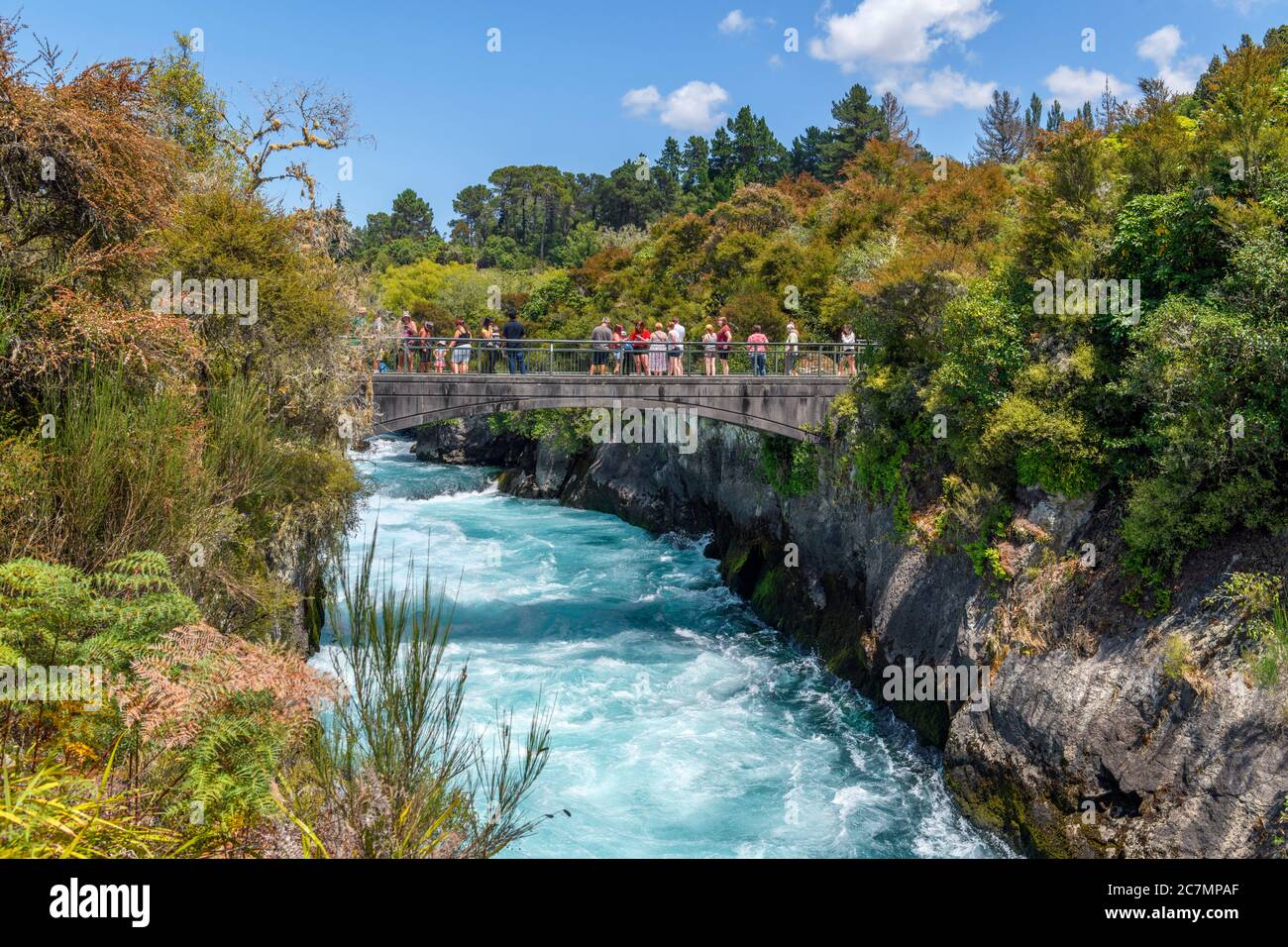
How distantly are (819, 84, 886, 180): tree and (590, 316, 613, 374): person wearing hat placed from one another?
146 ft

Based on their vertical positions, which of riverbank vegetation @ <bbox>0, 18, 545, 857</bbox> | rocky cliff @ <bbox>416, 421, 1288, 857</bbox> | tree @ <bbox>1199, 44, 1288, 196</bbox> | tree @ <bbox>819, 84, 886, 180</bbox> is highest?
tree @ <bbox>819, 84, 886, 180</bbox>

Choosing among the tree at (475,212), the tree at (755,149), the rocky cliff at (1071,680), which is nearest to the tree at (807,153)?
the tree at (755,149)

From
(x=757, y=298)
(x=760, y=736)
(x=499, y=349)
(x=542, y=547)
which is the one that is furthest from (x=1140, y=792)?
(x=757, y=298)

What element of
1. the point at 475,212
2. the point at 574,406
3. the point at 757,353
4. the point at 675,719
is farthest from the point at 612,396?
the point at 475,212

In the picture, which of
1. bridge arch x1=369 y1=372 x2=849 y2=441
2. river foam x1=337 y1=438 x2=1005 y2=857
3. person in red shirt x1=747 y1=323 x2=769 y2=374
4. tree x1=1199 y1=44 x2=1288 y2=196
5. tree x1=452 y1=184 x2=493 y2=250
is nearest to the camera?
tree x1=1199 y1=44 x2=1288 y2=196

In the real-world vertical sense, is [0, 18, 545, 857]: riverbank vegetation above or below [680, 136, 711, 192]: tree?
below

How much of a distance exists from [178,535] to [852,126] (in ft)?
207

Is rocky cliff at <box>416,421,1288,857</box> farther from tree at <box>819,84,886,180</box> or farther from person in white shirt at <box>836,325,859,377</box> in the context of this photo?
tree at <box>819,84,886,180</box>

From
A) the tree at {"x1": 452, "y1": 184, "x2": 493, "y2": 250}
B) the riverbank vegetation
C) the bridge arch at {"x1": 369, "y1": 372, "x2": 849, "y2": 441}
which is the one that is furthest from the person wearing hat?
the tree at {"x1": 452, "y1": 184, "x2": 493, "y2": 250}

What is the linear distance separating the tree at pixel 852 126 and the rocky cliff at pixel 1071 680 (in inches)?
1863

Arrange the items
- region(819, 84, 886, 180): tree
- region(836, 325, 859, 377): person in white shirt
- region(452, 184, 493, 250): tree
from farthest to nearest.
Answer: region(452, 184, 493, 250): tree, region(819, 84, 886, 180): tree, region(836, 325, 859, 377): person in white shirt

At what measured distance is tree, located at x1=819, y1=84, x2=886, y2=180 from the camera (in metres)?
62.4

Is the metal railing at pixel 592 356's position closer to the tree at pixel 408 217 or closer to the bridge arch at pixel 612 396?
the bridge arch at pixel 612 396

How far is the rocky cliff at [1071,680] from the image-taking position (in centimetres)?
995
